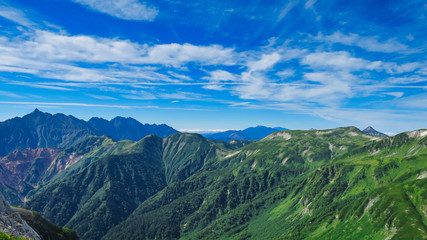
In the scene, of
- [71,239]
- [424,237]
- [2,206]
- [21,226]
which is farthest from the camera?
[424,237]

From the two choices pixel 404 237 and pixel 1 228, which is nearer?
pixel 1 228

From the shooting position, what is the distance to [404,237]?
646ft

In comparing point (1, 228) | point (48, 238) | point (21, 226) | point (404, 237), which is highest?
point (1, 228)

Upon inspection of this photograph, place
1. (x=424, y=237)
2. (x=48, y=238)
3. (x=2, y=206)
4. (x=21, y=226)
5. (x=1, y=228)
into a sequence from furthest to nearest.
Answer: (x=424, y=237) → (x=48, y=238) → (x=2, y=206) → (x=21, y=226) → (x=1, y=228)

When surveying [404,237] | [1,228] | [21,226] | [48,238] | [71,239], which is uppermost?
[1,228]

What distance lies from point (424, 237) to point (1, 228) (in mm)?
271384

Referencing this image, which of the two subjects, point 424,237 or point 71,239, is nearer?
point 71,239

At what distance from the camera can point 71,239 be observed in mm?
121812

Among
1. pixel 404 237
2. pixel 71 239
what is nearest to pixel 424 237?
pixel 404 237

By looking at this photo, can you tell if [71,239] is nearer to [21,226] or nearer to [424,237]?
[21,226]

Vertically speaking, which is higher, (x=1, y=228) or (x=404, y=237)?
(x=1, y=228)

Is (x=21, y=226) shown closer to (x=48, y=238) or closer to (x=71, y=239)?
(x=48, y=238)

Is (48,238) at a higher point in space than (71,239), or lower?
higher

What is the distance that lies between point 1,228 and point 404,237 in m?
272
